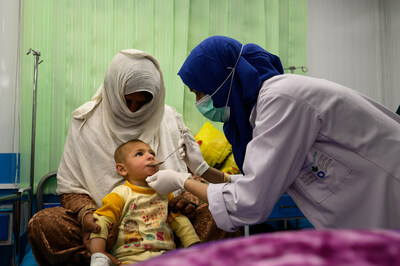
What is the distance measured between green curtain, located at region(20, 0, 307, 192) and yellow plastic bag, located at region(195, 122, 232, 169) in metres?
0.31

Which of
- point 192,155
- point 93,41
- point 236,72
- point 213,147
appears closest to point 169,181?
point 192,155

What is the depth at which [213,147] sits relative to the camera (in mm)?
2969

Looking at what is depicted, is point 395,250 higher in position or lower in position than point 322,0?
lower

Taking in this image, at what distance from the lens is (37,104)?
114 inches

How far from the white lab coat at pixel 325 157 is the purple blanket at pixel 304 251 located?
1000 millimetres

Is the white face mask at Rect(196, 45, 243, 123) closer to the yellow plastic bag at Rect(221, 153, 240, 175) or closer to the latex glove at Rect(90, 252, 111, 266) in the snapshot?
the latex glove at Rect(90, 252, 111, 266)

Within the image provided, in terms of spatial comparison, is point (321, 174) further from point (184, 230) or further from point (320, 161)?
point (184, 230)

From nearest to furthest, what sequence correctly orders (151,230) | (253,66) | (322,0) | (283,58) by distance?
1. (253,66)
2. (151,230)
3. (283,58)
4. (322,0)

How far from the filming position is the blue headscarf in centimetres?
155

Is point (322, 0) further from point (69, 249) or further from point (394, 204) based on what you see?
point (69, 249)

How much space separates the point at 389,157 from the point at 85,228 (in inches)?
57.8

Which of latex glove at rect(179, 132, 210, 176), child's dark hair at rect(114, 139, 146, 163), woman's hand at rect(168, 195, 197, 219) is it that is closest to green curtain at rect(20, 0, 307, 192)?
child's dark hair at rect(114, 139, 146, 163)

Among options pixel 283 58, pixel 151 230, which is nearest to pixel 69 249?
pixel 151 230

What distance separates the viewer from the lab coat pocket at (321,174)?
4.45ft
